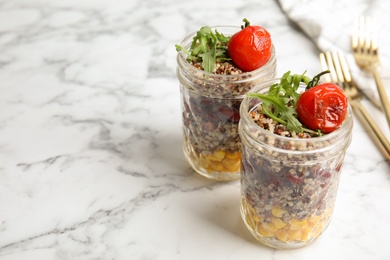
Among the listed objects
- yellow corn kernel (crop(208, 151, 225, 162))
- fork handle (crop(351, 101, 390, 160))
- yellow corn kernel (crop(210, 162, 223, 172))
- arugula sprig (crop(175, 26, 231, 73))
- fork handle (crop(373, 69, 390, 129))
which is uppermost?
arugula sprig (crop(175, 26, 231, 73))

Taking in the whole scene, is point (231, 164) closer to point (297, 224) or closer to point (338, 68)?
point (297, 224)

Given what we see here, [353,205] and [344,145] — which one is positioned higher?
[344,145]

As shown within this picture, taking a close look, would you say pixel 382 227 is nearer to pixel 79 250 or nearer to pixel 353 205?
pixel 353 205

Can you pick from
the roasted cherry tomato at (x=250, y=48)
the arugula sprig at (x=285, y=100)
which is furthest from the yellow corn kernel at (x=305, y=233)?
the roasted cherry tomato at (x=250, y=48)

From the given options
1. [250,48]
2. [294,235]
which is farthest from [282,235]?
[250,48]

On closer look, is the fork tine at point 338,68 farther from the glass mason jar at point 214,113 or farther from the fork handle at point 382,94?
the glass mason jar at point 214,113

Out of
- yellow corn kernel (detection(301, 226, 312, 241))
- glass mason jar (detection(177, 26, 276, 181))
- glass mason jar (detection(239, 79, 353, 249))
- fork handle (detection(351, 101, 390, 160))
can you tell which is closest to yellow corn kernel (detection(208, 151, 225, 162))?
glass mason jar (detection(177, 26, 276, 181))

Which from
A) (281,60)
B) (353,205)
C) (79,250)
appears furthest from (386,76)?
(79,250)

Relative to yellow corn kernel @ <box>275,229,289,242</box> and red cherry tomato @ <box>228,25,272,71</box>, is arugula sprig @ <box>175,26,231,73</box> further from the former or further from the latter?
yellow corn kernel @ <box>275,229,289,242</box>
